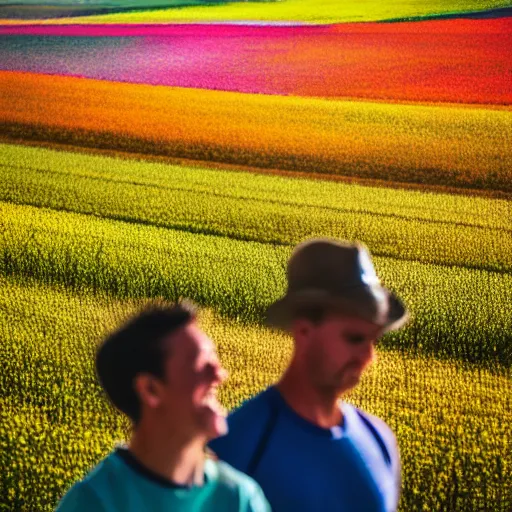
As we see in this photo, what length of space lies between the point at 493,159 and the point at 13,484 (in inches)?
303

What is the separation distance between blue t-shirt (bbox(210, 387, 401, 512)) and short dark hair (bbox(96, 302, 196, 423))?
327 mm

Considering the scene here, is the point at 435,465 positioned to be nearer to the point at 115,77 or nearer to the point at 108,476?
the point at 108,476

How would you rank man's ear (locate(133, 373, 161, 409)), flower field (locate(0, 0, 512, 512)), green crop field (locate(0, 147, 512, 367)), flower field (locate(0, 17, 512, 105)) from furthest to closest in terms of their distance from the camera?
1. flower field (locate(0, 17, 512, 105))
2. green crop field (locate(0, 147, 512, 367))
3. flower field (locate(0, 0, 512, 512))
4. man's ear (locate(133, 373, 161, 409))

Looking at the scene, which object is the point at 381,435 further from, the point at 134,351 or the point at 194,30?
the point at 194,30

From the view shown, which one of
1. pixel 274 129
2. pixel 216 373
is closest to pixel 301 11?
pixel 274 129

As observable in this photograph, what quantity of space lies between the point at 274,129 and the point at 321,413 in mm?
9319

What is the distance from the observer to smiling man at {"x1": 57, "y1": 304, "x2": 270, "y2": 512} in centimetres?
127

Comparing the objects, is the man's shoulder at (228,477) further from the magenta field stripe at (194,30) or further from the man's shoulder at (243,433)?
the magenta field stripe at (194,30)

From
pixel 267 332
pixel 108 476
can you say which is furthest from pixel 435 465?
pixel 108 476

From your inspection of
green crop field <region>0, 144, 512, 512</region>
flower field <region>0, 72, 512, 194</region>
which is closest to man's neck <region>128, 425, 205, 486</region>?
green crop field <region>0, 144, 512, 512</region>

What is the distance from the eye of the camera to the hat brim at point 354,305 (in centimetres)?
156

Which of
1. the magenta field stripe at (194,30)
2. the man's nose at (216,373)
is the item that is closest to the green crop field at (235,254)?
the man's nose at (216,373)

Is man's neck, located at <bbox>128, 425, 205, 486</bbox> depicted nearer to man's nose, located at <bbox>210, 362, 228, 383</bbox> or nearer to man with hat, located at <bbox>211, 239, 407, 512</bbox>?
man's nose, located at <bbox>210, 362, 228, 383</bbox>

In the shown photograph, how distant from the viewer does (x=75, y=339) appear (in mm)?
4598
